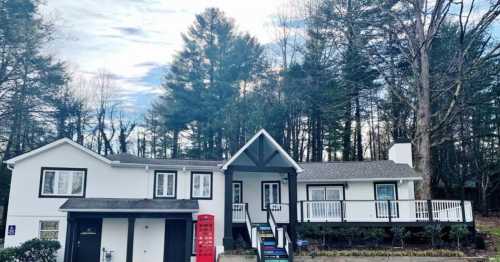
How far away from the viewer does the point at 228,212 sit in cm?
1605

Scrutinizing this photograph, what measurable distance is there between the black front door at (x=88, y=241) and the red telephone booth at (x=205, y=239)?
4532mm

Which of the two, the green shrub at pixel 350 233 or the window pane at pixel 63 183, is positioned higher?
the window pane at pixel 63 183

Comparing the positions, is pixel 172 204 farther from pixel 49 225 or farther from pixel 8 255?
pixel 8 255

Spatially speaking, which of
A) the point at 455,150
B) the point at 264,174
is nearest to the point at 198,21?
the point at 264,174

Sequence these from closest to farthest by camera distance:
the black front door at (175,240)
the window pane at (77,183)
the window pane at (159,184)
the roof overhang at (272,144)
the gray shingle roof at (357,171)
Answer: the window pane at (77,183) < the roof overhang at (272,144) < the black front door at (175,240) < the window pane at (159,184) < the gray shingle roof at (357,171)

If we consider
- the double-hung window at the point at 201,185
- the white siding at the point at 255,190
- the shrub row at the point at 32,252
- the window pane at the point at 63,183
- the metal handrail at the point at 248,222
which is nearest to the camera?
the shrub row at the point at 32,252

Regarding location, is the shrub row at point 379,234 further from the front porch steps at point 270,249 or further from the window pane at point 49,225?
the window pane at point 49,225

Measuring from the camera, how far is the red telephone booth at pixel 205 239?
50.5 ft

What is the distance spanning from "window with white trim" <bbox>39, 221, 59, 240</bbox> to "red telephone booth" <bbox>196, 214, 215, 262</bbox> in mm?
6142

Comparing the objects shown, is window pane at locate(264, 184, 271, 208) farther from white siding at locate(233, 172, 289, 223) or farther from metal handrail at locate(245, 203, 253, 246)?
Result: metal handrail at locate(245, 203, 253, 246)

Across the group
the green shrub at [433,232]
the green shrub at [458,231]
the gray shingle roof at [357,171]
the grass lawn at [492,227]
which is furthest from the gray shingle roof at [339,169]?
the grass lawn at [492,227]

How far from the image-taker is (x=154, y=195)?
17.0 m

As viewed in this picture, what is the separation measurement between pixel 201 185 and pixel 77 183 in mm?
5664

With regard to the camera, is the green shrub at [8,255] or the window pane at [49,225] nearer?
the green shrub at [8,255]
